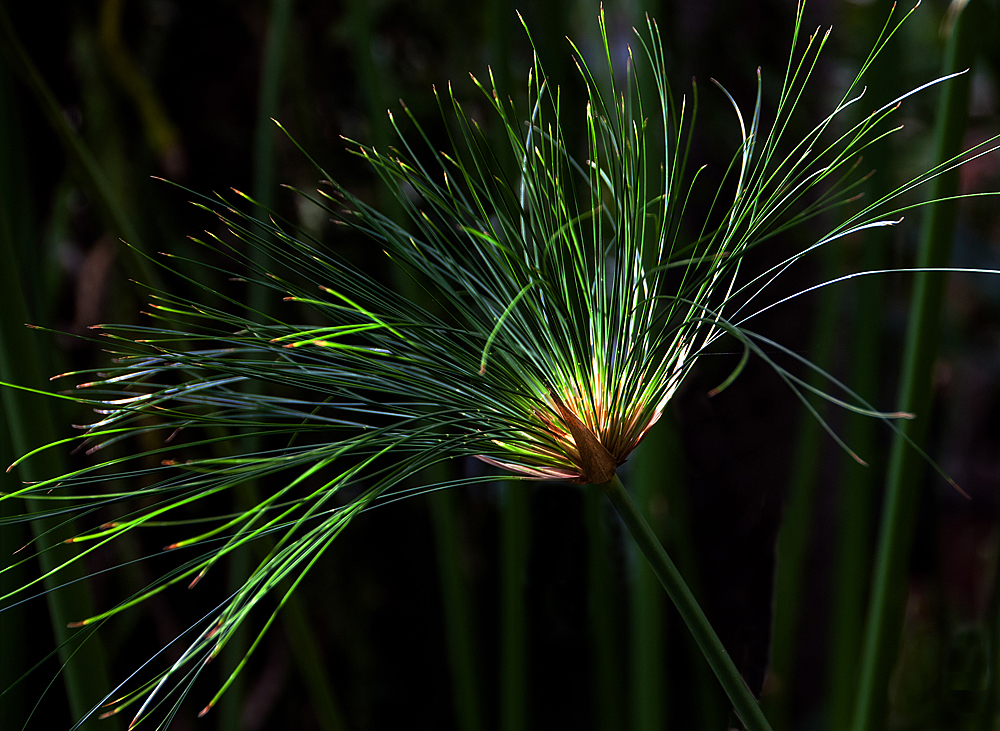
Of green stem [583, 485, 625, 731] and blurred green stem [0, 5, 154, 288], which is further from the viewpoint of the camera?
green stem [583, 485, 625, 731]

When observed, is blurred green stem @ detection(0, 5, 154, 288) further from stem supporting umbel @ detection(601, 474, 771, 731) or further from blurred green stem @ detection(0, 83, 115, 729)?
stem supporting umbel @ detection(601, 474, 771, 731)

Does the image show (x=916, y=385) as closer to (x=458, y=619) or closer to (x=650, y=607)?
(x=650, y=607)

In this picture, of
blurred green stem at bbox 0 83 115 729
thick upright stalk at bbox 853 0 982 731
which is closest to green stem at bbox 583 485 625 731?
thick upright stalk at bbox 853 0 982 731

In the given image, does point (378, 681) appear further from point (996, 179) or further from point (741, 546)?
point (996, 179)

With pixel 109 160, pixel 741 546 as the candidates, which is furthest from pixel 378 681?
pixel 109 160

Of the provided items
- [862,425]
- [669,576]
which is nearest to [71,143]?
[669,576]

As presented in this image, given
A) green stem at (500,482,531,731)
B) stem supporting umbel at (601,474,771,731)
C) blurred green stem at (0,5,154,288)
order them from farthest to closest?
green stem at (500,482,531,731)
blurred green stem at (0,5,154,288)
stem supporting umbel at (601,474,771,731)

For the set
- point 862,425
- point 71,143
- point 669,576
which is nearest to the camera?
point 669,576

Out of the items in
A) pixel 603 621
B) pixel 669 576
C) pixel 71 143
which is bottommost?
pixel 603 621
